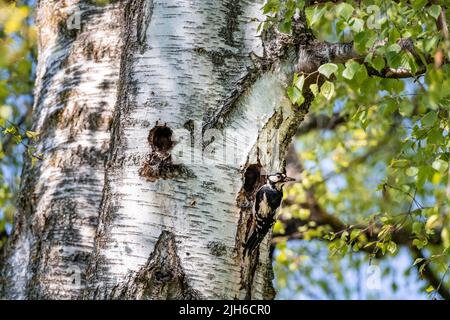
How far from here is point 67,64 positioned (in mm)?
3594

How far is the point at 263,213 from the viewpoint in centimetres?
253

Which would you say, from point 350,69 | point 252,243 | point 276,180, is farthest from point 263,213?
point 350,69

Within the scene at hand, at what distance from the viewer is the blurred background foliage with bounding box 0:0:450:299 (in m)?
2.56

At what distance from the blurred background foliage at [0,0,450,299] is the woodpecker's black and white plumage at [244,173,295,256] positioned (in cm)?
37

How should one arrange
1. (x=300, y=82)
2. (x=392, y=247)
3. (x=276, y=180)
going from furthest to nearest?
1. (x=392, y=247)
2. (x=276, y=180)
3. (x=300, y=82)

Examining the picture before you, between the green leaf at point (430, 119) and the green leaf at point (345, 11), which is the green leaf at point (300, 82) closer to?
the green leaf at point (345, 11)

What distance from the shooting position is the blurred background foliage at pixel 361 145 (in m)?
2.56

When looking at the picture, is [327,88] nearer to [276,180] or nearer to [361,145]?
[276,180]

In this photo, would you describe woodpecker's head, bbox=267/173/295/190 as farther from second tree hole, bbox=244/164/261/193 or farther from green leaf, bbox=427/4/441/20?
green leaf, bbox=427/4/441/20

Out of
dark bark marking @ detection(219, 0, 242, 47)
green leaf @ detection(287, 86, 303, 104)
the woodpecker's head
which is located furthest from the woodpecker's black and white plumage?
dark bark marking @ detection(219, 0, 242, 47)

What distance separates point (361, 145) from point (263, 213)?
12.6 feet
